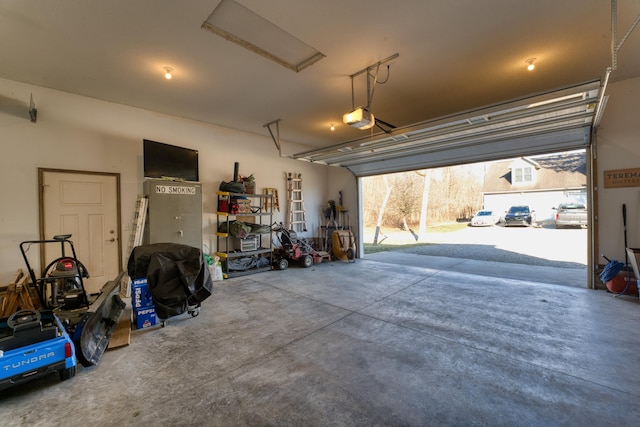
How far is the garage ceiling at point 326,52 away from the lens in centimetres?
263

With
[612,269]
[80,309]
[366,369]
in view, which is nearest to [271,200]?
[80,309]

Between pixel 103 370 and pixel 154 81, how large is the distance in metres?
3.93

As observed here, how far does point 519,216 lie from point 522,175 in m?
4.34

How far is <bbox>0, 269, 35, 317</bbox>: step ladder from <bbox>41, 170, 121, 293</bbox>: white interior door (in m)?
1.07

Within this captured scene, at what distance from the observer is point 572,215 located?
13.1 m

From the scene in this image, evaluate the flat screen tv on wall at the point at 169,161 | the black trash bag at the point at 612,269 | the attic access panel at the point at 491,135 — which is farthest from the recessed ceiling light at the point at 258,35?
the black trash bag at the point at 612,269

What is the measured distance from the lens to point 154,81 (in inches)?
160

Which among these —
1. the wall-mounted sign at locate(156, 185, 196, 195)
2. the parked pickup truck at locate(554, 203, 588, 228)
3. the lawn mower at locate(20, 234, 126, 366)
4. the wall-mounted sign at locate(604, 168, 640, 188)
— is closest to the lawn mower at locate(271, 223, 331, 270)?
the wall-mounted sign at locate(156, 185, 196, 195)

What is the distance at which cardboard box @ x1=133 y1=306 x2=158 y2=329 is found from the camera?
3.20 m

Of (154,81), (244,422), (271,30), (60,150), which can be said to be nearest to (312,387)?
(244,422)

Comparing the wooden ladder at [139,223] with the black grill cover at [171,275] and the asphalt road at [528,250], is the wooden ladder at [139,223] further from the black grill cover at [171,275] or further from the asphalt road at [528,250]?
the asphalt road at [528,250]

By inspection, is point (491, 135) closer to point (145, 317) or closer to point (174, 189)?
point (174, 189)

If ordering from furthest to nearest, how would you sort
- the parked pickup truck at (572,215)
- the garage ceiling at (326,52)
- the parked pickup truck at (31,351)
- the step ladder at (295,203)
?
the parked pickup truck at (572,215) < the step ladder at (295,203) < the garage ceiling at (326,52) < the parked pickup truck at (31,351)

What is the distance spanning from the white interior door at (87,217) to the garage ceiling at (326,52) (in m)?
1.20
